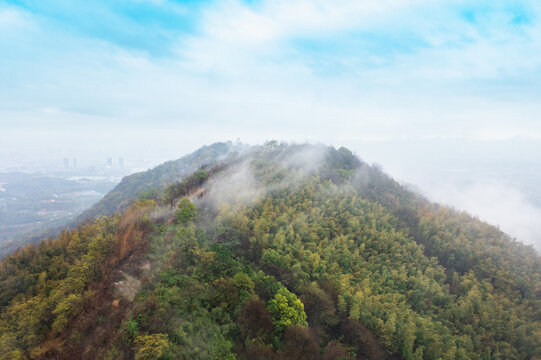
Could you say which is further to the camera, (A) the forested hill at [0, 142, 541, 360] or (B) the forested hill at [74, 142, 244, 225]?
(B) the forested hill at [74, 142, 244, 225]

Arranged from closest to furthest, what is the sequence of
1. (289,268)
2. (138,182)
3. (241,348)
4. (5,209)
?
(241,348) < (289,268) < (138,182) < (5,209)

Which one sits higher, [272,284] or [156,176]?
[156,176]

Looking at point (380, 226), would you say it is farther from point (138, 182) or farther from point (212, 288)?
point (138, 182)

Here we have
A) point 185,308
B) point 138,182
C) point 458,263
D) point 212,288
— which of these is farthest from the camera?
point 138,182

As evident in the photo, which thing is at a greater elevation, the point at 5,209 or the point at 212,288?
the point at 212,288

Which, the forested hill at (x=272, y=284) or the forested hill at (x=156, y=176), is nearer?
the forested hill at (x=272, y=284)

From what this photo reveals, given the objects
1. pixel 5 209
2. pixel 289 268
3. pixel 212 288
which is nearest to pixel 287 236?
pixel 289 268

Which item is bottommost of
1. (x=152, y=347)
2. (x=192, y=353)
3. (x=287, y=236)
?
(x=192, y=353)

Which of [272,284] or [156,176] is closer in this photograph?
[272,284]
